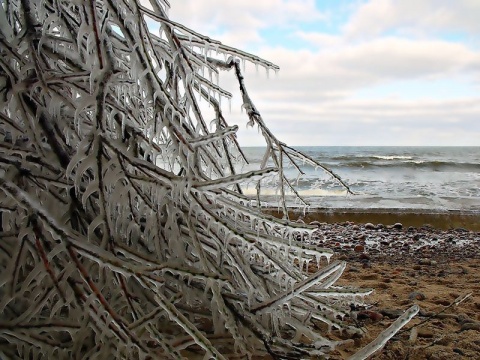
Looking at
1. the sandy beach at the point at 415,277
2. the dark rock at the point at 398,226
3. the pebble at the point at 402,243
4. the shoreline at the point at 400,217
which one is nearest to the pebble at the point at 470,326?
the sandy beach at the point at 415,277

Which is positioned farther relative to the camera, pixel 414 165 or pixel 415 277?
pixel 414 165

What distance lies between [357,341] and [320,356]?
31cm

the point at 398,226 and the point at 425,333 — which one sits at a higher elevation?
the point at 425,333

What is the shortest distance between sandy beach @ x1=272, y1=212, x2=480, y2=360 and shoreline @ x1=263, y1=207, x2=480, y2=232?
0.7 inches

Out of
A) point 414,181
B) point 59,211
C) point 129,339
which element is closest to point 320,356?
point 129,339

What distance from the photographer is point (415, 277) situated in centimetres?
364

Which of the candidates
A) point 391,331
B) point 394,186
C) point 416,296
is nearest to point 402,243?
point 416,296

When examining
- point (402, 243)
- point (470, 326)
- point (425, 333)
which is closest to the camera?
point (425, 333)

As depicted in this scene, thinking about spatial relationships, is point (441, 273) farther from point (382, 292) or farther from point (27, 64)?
point (27, 64)

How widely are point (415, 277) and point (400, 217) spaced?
4.35 metres

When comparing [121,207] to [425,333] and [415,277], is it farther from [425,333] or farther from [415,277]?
[415,277]

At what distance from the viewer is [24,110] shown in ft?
4.62

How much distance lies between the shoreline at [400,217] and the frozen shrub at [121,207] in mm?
5719

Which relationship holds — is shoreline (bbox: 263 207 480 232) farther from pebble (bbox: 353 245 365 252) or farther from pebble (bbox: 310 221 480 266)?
pebble (bbox: 353 245 365 252)
